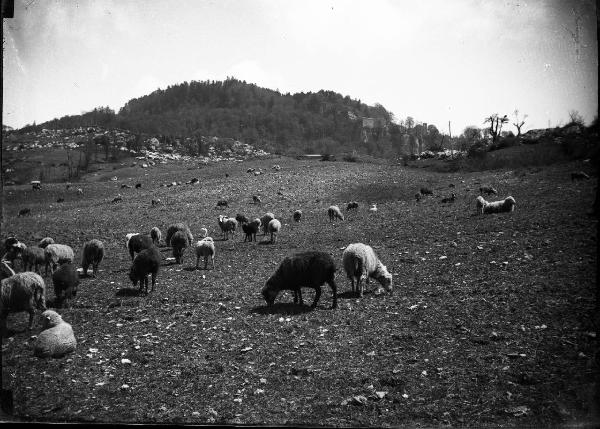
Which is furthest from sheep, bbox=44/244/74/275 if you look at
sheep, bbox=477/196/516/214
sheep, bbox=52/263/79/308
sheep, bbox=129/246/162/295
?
sheep, bbox=477/196/516/214

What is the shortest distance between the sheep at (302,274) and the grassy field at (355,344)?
493mm

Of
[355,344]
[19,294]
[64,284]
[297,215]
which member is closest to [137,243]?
[64,284]

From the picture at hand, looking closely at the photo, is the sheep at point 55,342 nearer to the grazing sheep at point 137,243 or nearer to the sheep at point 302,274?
the sheep at point 302,274

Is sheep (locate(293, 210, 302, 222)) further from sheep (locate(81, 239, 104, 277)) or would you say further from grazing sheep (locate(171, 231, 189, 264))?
sheep (locate(81, 239, 104, 277))

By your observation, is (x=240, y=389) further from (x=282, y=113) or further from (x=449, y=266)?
(x=282, y=113)

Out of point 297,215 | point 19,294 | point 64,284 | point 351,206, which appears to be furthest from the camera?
point 351,206

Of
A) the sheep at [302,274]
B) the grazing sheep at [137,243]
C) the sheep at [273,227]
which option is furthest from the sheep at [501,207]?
the grazing sheep at [137,243]

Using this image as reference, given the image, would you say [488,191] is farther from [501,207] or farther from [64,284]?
[64,284]

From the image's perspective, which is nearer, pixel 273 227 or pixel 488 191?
pixel 273 227

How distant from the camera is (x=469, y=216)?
782 inches

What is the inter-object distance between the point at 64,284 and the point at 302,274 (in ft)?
21.6

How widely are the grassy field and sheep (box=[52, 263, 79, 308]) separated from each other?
38cm

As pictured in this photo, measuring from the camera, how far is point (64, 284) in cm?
1036

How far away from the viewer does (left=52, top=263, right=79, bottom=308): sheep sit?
10239mm
